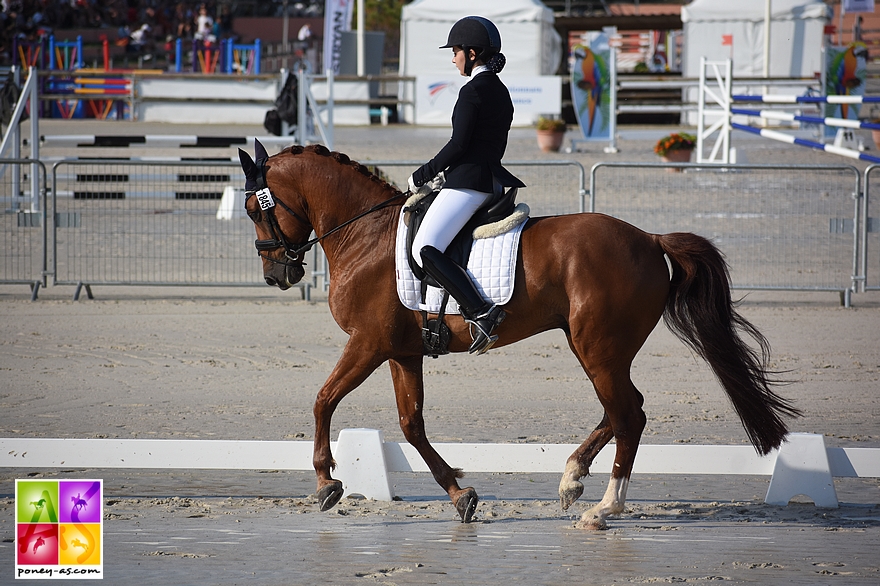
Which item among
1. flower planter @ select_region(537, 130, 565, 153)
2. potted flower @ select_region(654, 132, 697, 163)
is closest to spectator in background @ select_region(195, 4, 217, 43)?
flower planter @ select_region(537, 130, 565, 153)

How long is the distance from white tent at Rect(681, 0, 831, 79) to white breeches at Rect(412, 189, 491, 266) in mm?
24935

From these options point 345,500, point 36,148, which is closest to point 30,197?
point 36,148

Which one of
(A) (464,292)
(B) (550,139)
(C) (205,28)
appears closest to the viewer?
(A) (464,292)

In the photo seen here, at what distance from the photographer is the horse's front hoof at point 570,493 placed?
4816 mm

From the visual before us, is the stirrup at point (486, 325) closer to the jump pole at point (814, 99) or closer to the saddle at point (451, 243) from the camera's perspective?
the saddle at point (451, 243)

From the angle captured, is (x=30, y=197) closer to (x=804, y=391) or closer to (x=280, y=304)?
(x=280, y=304)

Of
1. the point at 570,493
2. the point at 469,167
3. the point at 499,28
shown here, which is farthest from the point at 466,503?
the point at 499,28

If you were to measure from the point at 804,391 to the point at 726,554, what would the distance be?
3390 millimetres

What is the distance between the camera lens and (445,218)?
15.6 ft

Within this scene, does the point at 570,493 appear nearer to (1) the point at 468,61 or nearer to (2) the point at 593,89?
(1) the point at 468,61

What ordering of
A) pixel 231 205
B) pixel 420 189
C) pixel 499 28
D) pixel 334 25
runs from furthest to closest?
pixel 334 25 < pixel 499 28 < pixel 231 205 < pixel 420 189

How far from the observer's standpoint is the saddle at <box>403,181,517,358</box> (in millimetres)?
4812

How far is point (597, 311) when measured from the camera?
4664 millimetres

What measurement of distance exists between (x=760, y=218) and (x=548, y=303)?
28.8 ft
